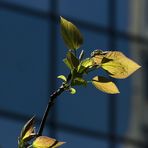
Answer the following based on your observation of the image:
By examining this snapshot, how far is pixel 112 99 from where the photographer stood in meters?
12.1

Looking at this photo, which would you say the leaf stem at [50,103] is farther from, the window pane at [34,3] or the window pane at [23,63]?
the window pane at [34,3]

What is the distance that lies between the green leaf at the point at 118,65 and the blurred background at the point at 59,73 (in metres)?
9.40

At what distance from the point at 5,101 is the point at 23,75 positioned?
47cm

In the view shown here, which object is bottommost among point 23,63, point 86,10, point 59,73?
point 59,73

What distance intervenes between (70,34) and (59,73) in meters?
10.3

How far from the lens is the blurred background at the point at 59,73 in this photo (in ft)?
36.6

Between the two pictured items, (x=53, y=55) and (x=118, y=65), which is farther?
(x=53, y=55)

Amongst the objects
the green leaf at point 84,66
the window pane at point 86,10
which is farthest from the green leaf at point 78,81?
the window pane at point 86,10

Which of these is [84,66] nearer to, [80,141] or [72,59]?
[72,59]

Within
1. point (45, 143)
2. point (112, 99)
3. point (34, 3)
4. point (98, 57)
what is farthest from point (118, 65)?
point (112, 99)

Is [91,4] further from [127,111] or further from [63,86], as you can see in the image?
[63,86]

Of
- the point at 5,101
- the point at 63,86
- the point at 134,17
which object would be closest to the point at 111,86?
the point at 63,86

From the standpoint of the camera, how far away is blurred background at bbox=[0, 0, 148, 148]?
36.6 ft

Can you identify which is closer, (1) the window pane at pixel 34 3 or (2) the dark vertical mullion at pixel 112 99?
(1) the window pane at pixel 34 3
